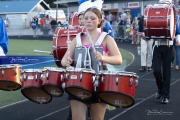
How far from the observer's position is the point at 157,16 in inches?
337

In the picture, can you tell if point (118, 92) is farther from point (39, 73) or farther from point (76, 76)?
point (39, 73)

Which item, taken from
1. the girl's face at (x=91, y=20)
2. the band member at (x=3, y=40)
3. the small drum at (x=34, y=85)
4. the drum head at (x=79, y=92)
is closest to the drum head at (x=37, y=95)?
the small drum at (x=34, y=85)

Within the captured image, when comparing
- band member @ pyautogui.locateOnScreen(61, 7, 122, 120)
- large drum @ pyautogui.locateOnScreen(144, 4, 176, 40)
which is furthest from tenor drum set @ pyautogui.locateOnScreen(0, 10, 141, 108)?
large drum @ pyautogui.locateOnScreen(144, 4, 176, 40)

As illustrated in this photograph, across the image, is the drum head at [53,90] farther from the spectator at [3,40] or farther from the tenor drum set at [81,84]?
the spectator at [3,40]

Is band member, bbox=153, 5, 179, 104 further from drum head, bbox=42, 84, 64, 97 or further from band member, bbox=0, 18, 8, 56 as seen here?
drum head, bbox=42, 84, 64, 97

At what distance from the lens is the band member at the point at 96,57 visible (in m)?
4.55

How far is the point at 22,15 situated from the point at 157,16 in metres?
54.9

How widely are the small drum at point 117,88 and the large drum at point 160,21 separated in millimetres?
4047

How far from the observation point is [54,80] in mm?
4527

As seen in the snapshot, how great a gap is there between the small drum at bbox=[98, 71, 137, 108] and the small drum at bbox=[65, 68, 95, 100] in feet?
0.34

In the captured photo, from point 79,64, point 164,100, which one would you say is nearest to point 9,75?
point 79,64

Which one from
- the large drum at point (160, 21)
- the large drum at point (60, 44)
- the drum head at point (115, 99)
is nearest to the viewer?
the drum head at point (115, 99)

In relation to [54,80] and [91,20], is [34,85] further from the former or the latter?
Answer: [91,20]

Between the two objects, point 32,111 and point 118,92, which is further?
point 32,111
